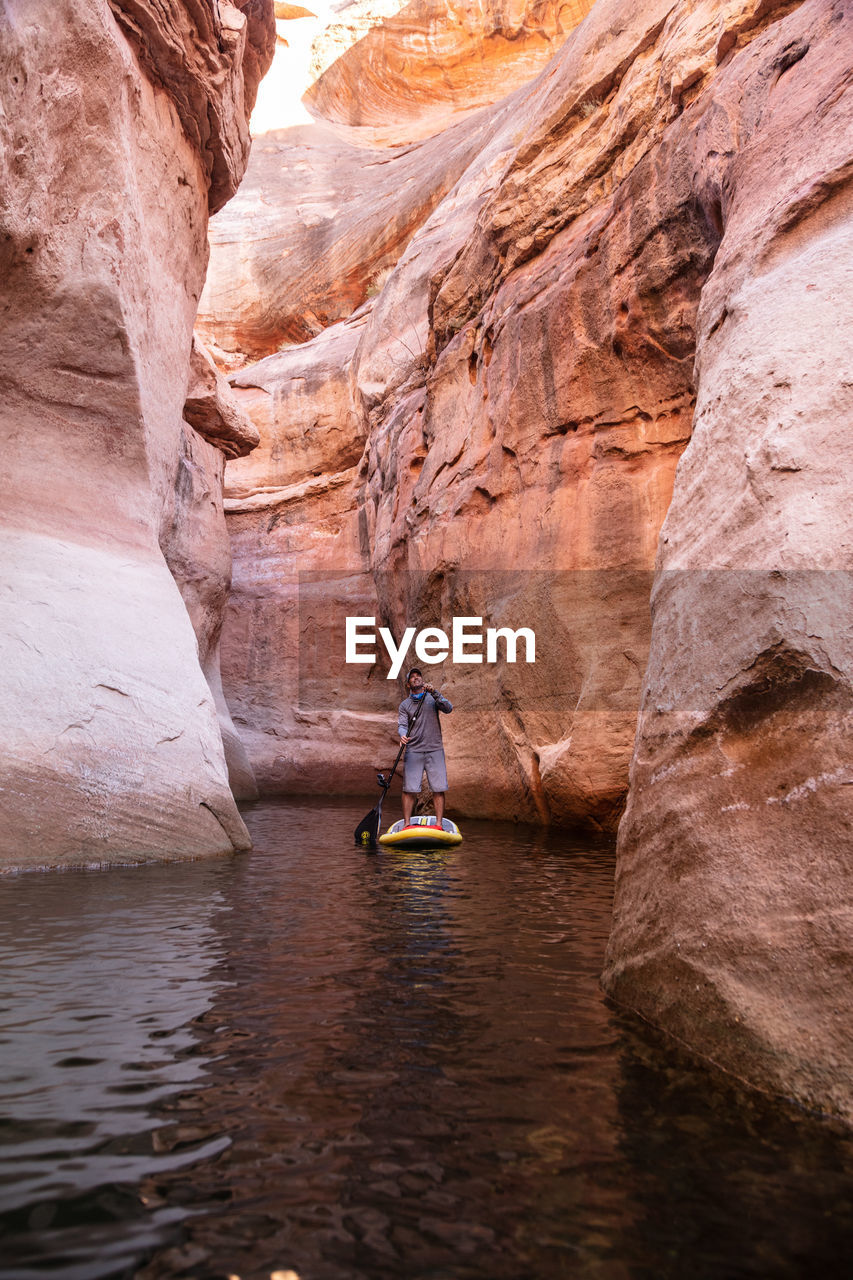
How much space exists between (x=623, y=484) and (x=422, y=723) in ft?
11.2

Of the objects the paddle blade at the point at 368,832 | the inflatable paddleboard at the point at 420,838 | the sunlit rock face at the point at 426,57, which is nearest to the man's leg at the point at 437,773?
the inflatable paddleboard at the point at 420,838

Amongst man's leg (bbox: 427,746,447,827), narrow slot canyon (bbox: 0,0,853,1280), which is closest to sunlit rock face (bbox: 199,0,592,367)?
narrow slot canyon (bbox: 0,0,853,1280)

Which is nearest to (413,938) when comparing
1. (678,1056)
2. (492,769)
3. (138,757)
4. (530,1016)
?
(530,1016)

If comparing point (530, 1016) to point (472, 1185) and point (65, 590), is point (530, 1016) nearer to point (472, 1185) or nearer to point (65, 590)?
point (472, 1185)

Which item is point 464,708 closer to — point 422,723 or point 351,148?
point 422,723

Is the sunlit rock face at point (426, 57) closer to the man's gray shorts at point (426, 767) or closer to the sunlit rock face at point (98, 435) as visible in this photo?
the sunlit rock face at point (98, 435)

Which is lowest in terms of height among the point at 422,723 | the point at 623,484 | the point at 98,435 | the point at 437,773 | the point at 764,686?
the point at 437,773

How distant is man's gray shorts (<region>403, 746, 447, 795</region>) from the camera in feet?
30.0

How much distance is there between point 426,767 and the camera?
365 inches

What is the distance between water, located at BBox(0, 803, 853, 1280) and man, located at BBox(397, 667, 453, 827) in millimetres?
4897

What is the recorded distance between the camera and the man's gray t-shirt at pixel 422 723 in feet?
30.3

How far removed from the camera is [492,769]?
37.5 ft

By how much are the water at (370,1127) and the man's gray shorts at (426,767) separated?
4857 millimetres

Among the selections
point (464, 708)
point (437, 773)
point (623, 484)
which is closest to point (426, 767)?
point (437, 773)
